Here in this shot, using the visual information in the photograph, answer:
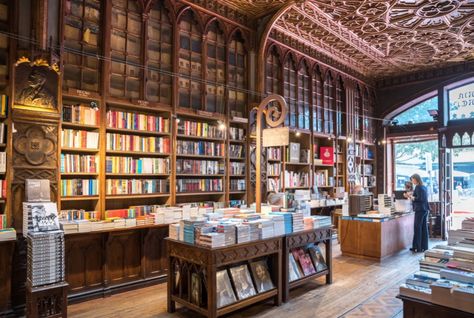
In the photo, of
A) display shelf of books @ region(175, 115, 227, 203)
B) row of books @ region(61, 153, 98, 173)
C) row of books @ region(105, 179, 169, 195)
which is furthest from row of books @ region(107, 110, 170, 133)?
row of books @ region(105, 179, 169, 195)

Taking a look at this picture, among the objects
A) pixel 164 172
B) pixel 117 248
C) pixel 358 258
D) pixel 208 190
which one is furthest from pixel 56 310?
pixel 358 258

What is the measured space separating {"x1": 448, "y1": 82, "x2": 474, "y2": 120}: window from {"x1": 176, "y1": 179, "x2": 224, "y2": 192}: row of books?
6.94m

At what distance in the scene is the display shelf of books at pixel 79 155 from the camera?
4.40 m

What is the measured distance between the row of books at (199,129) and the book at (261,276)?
2.46 m

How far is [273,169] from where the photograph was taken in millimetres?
7199

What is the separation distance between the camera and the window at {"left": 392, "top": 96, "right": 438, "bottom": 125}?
10023 millimetres

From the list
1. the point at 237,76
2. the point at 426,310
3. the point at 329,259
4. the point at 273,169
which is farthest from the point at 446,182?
the point at 426,310

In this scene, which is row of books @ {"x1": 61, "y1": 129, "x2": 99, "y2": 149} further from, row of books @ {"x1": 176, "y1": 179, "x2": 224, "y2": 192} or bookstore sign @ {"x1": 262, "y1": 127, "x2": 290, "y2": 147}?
bookstore sign @ {"x1": 262, "y1": 127, "x2": 290, "y2": 147}

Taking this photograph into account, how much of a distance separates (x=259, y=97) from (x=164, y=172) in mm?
2401

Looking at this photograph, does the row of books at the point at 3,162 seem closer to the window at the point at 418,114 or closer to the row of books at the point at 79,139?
the row of books at the point at 79,139

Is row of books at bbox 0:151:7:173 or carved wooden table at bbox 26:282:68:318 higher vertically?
row of books at bbox 0:151:7:173

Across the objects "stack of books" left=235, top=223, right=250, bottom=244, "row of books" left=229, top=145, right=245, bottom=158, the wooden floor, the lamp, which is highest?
the lamp

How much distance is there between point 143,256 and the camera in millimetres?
4969

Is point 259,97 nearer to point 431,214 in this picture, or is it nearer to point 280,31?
point 280,31
